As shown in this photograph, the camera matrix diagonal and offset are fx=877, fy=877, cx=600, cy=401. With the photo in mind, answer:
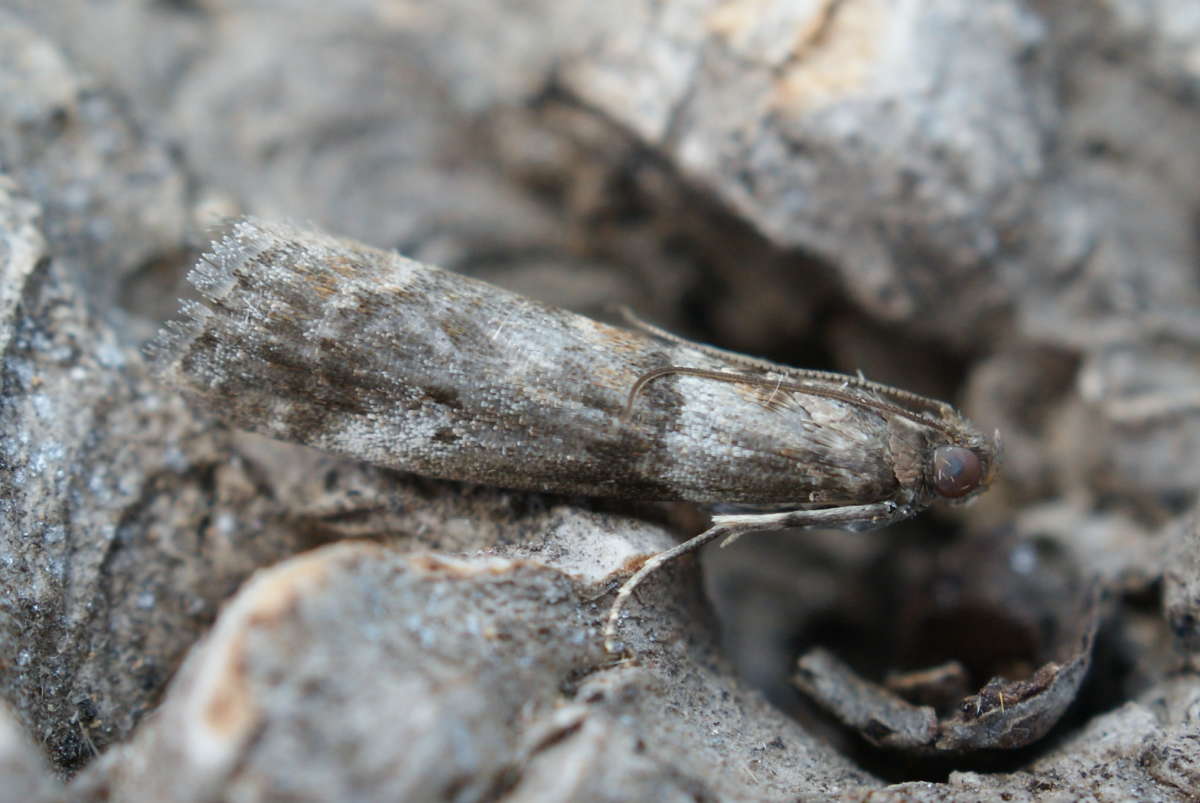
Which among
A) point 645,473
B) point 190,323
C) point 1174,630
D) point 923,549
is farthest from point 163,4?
point 1174,630

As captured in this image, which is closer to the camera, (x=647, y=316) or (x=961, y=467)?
(x=961, y=467)

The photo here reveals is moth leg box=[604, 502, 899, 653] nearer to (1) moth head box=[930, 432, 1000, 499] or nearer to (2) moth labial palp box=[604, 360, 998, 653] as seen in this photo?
(2) moth labial palp box=[604, 360, 998, 653]

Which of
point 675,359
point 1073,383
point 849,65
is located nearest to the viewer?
point 675,359

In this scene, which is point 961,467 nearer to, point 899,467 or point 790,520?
point 899,467

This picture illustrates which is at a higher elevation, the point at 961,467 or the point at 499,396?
the point at 961,467

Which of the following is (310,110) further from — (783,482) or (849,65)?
(783,482)

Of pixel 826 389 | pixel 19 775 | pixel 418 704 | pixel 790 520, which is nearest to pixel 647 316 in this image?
pixel 826 389
